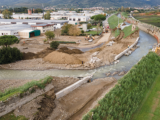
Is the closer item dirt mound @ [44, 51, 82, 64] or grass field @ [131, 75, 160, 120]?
grass field @ [131, 75, 160, 120]

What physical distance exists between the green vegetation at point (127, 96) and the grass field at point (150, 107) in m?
0.30

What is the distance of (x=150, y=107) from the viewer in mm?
10508

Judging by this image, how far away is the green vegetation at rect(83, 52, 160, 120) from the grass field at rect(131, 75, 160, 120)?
30cm

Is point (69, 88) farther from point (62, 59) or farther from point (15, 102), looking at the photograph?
point (62, 59)

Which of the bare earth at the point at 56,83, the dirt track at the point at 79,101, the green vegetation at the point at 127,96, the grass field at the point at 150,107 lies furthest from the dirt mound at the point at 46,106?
the grass field at the point at 150,107

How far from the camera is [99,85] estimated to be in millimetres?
14148

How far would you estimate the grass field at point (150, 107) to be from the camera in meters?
9.60

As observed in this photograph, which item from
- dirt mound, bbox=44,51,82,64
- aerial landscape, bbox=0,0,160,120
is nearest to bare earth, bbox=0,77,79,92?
Result: aerial landscape, bbox=0,0,160,120

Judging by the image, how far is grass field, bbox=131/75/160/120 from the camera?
31.5 feet

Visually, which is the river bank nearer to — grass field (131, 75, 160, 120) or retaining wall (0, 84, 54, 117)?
retaining wall (0, 84, 54, 117)

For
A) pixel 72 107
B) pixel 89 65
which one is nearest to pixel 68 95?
pixel 72 107

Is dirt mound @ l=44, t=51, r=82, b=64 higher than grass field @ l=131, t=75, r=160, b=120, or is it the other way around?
dirt mound @ l=44, t=51, r=82, b=64

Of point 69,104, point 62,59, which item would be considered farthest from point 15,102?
point 62,59

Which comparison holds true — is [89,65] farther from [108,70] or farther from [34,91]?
[34,91]
